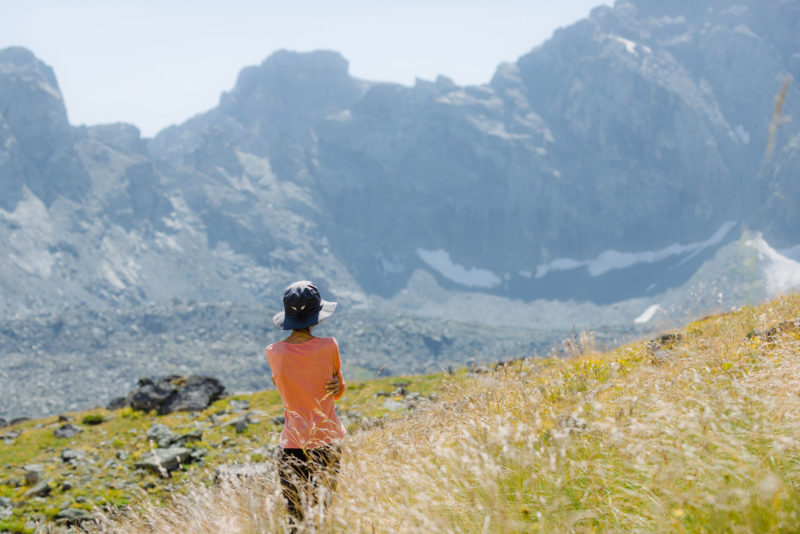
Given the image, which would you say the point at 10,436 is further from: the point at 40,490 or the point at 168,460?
the point at 168,460

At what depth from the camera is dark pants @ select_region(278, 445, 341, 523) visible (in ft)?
14.5

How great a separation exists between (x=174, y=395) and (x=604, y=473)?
69.1 feet

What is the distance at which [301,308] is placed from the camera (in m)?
5.04

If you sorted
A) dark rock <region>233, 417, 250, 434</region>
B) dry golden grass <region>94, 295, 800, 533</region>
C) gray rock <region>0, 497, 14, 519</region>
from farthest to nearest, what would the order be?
dark rock <region>233, 417, 250, 434</region>, gray rock <region>0, 497, 14, 519</region>, dry golden grass <region>94, 295, 800, 533</region>

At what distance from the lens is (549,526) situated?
10.5 feet

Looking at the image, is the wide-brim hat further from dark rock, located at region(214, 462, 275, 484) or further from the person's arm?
dark rock, located at region(214, 462, 275, 484)

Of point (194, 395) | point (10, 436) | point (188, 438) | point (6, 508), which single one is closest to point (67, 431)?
point (10, 436)

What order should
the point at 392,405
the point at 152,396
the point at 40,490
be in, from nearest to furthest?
the point at 40,490, the point at 392,405, the point at 152,396

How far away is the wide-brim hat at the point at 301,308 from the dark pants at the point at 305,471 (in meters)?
1.14

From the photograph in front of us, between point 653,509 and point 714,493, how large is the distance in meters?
0.34

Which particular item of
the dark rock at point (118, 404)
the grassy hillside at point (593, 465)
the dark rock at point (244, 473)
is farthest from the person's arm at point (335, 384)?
the dark rock at point (118, 404)

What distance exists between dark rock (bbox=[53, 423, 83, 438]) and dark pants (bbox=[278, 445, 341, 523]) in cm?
1740

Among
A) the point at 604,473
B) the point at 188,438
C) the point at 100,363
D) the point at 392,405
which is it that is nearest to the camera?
the point at 604,473

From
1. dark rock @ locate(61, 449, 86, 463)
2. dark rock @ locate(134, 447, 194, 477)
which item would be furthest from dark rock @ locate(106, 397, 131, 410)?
dark rock @ locate(134, 447, 194, 477)
